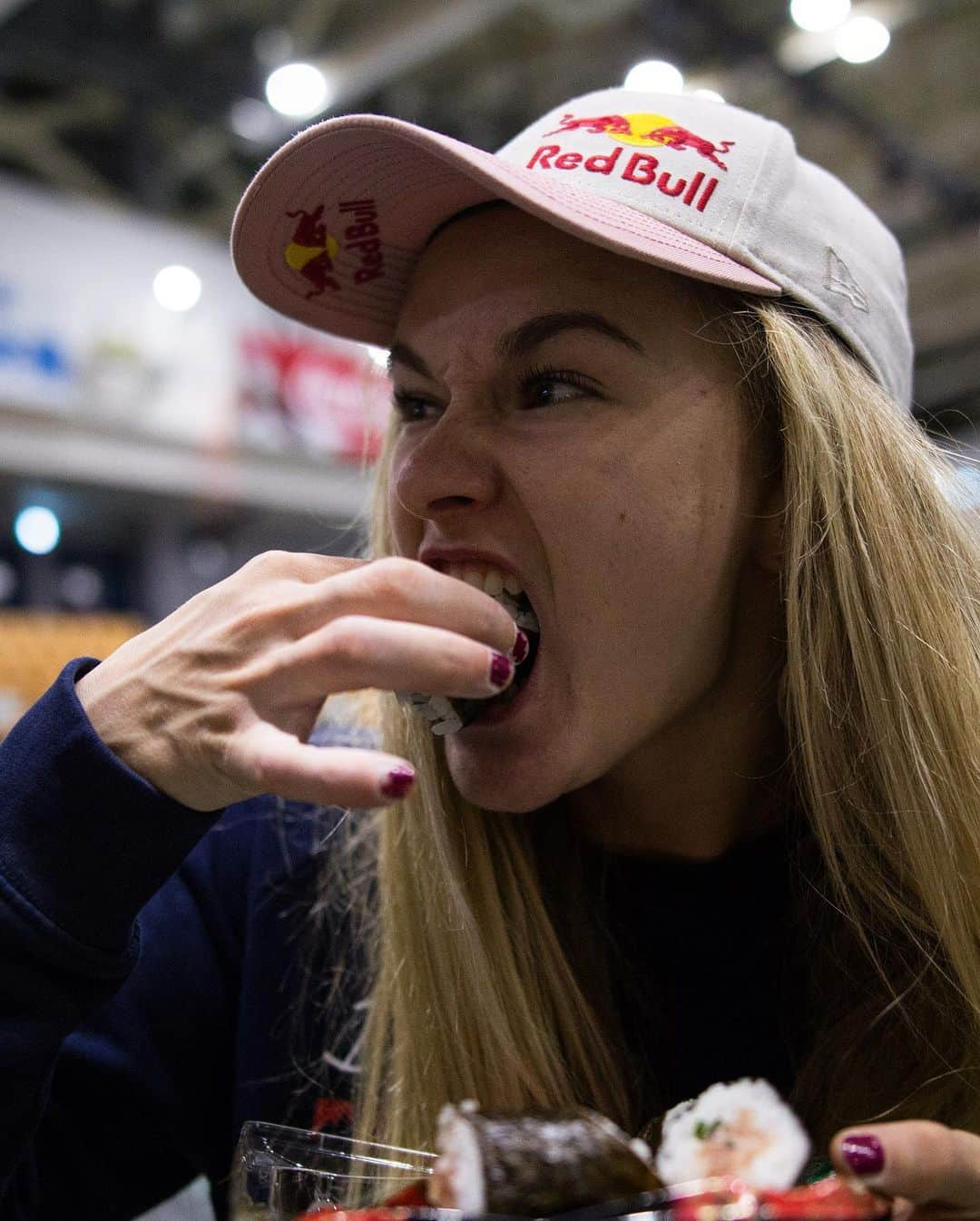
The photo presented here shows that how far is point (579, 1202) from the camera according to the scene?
0.53 meters

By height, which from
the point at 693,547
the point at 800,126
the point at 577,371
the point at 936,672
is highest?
the point at 800,126

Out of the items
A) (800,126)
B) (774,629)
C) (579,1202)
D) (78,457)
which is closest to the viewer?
(579,1202)

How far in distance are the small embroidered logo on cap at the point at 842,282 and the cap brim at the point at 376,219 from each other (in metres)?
0.08

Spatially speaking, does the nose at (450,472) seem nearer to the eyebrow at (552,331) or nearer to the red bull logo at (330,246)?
the eyebrow at (552,331)

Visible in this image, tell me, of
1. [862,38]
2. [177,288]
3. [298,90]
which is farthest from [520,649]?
[177,288]

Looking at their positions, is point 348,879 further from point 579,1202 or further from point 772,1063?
point 579,1202

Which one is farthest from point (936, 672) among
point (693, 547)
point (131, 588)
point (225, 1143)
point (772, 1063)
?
point (131, 588)

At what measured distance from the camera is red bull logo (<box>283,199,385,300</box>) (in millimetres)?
1140

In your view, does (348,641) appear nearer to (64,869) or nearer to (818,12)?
(64,869)

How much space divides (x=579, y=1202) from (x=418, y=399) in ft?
2.55

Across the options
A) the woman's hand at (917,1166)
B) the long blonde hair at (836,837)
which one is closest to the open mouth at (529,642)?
the long blonde hair at (836,837)

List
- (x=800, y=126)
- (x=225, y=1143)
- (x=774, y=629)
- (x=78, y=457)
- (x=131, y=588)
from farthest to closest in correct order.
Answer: (x=131, y=588) < (x=78, y=457) < (x=800, y=126) < (x=225, y=1143) < (x=774, y=629)

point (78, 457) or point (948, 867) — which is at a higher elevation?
point (78, 457)

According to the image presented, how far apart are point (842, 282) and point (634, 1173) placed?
80cm
